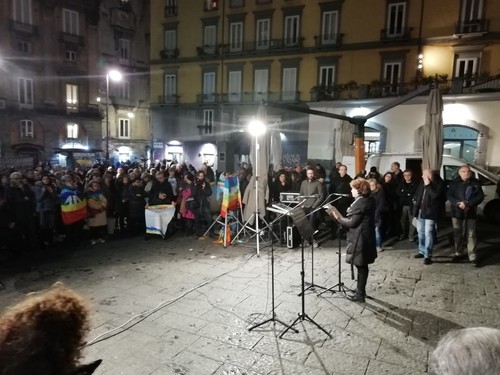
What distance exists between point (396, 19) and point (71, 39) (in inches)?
1094

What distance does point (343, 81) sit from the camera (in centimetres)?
2448

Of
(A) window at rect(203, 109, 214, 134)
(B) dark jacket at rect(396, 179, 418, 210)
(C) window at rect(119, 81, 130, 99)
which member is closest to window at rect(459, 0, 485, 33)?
(B) dark jacket at rect(396, 179, 418, 210)

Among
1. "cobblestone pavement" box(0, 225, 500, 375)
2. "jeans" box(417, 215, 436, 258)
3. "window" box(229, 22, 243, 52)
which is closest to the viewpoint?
"cobblestone pavement" box(0, 225, 500, 375)

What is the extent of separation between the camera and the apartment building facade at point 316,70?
19.6 m

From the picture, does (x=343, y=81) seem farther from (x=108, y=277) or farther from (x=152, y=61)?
(x=108, y=277)

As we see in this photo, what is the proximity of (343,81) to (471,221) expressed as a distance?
1901 centimetres

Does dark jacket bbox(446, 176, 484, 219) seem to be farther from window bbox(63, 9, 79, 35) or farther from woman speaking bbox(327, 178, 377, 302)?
window bbox(63, 9, 79, 35)

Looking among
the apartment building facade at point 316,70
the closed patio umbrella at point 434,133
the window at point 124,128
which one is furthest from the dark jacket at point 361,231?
the window at point 124,128

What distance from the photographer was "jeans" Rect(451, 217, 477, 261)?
724cm

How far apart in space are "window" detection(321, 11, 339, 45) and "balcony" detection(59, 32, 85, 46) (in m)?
22.7

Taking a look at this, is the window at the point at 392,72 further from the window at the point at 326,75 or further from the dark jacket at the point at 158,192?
the dark jacket at the point at 158,192

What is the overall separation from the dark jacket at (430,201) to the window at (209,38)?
83.3ft

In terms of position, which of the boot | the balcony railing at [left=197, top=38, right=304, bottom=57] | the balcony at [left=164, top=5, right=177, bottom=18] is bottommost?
the boot

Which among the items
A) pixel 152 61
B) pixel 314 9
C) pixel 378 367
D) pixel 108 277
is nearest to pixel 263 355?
pixel 378 367
